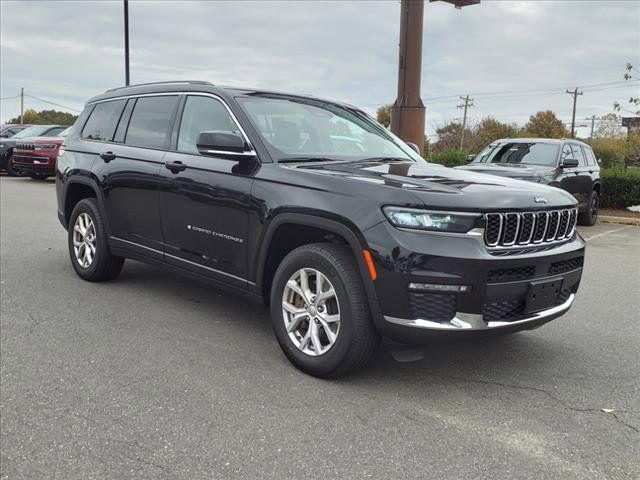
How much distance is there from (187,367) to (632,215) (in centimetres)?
1264

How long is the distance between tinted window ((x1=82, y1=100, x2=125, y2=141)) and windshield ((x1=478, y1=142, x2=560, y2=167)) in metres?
7.66

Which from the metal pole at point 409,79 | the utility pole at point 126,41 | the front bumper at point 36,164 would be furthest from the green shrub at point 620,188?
the utility pole at point 126,41

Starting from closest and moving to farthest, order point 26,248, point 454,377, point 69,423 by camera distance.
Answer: point 69,423 < point 454,377 < point 26,248

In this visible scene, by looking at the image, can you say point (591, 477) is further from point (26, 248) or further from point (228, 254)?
point (26, 248)

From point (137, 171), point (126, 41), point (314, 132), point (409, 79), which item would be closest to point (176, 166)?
point (137, 171)

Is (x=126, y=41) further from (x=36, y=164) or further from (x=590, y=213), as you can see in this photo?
(x=590, y=213)

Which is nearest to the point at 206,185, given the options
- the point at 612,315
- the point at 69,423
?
the point at 69,423

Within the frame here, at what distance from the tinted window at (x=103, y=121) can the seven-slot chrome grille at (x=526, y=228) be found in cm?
385

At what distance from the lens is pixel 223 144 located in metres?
4.01

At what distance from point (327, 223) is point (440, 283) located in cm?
76

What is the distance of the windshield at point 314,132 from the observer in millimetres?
4348

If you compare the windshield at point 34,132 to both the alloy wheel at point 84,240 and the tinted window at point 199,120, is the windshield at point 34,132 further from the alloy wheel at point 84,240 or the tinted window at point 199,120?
the tinted window at point 199,120

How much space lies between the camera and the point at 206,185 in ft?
14.5

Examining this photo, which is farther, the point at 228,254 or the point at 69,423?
the point at 228,254
